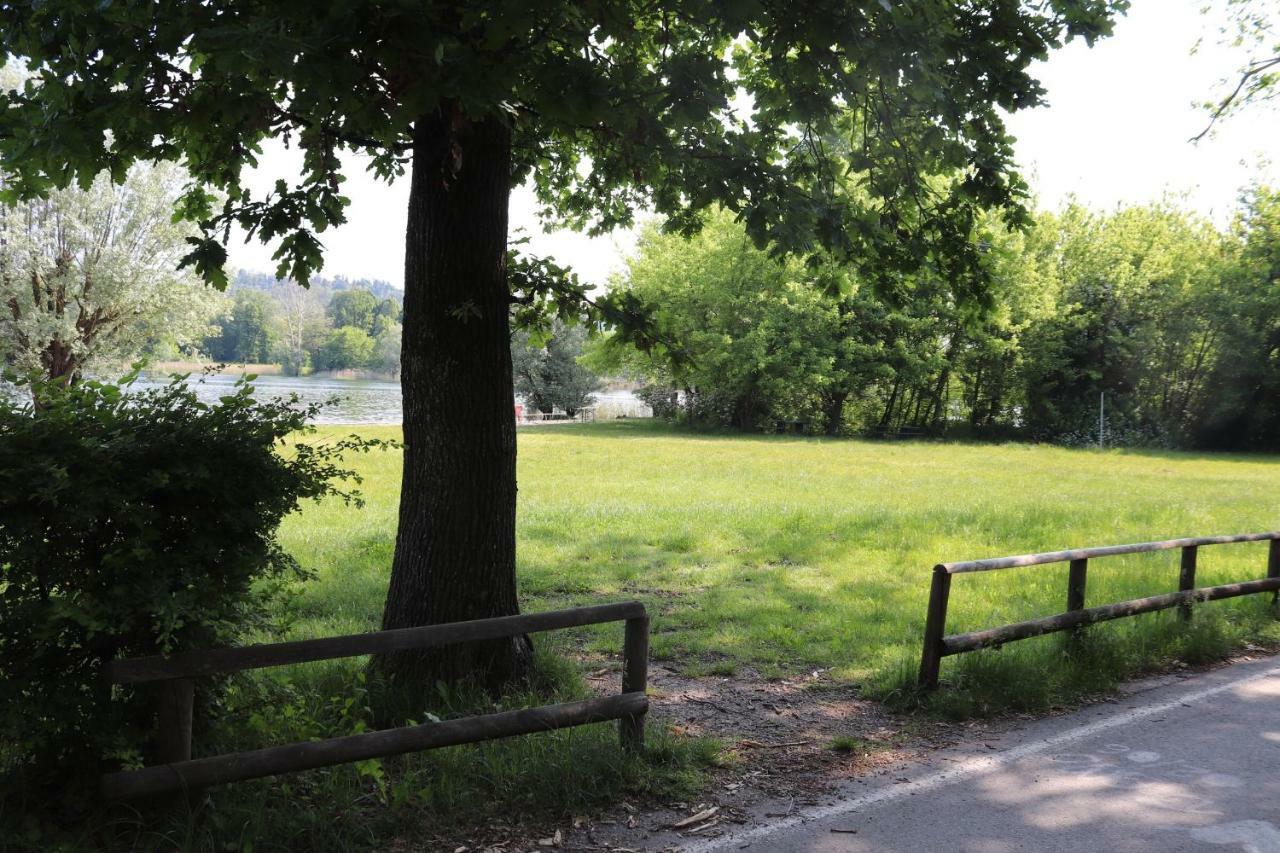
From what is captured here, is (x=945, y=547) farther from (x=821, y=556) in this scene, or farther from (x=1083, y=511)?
(x=1083, y=511)

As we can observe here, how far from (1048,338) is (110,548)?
49.1m

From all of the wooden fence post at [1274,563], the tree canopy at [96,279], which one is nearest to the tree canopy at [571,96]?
the wooden fence post at [1274,563]

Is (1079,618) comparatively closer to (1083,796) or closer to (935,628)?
(935,628)

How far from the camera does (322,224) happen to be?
6289 mm

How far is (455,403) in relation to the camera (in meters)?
5.61

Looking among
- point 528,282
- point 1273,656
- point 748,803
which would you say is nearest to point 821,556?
point 1273,656

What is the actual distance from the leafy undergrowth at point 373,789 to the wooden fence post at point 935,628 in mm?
1921

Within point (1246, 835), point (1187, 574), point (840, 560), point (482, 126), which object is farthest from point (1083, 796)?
point (840, 560)

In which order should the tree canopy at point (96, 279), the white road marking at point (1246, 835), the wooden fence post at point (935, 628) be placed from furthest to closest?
the tree canopy at point (96, 279)
the wooden fence post at point (935, 628)
the white road marking at point (1246, 835)

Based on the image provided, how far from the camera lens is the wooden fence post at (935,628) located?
6.07 meters

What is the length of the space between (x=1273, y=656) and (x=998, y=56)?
20.0ft

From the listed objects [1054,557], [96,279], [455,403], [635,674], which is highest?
[96,279]

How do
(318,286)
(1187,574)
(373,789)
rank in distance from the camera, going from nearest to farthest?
(373,789) < (1187,574) < (318,286)

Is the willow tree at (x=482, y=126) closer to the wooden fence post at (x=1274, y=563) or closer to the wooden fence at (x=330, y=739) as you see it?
the wooden fence at (x=330, y=739)
